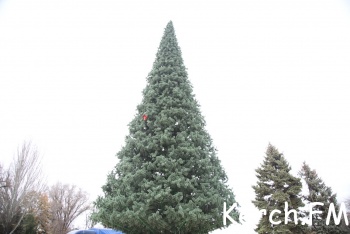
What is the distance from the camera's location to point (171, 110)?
8.62 m

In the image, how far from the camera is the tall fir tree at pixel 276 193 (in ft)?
60.6

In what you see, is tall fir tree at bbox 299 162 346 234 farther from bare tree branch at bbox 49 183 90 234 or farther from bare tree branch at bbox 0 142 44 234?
bare tree branch at bbox 49 183 90 234

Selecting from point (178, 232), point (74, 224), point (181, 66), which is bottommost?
point (74, 224)

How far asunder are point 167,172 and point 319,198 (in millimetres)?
18067

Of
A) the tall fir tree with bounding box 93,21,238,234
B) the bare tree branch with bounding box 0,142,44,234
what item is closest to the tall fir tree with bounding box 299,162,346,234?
the tall fir tree with bounding box 93,21,238,234

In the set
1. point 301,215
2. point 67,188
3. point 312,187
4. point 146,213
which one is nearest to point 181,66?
point 146,213

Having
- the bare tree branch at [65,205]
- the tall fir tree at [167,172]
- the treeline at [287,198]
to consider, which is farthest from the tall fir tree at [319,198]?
the bare tree branch at [65,205]

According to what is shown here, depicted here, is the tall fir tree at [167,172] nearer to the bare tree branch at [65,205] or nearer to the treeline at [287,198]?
the treeline at [287,198]

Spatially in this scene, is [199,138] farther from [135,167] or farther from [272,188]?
[272,188]

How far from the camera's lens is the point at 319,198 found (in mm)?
20484

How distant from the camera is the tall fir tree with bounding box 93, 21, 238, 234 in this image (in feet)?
23.3

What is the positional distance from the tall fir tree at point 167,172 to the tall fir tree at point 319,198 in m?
15.4

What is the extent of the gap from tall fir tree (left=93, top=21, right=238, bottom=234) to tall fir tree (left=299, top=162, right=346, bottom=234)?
15.4m

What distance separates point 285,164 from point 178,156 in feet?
50.6
